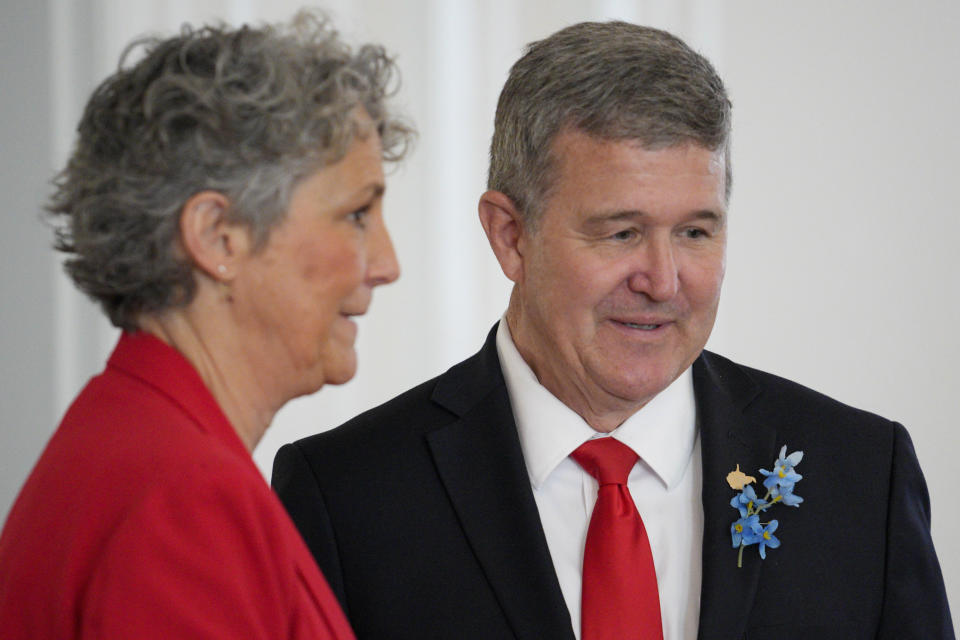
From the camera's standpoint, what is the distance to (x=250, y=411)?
4.50 feet

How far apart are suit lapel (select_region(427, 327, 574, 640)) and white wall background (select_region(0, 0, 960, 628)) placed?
76.5 inches

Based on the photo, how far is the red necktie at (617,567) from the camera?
1854 millimetres

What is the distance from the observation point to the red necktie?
1.85 metres

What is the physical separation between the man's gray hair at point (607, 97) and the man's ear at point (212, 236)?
792 mm

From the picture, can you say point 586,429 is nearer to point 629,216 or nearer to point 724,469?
point 724,469

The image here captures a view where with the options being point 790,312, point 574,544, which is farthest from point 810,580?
point 790,312

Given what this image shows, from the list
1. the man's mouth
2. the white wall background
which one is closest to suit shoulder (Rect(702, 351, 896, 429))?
the man's mouth

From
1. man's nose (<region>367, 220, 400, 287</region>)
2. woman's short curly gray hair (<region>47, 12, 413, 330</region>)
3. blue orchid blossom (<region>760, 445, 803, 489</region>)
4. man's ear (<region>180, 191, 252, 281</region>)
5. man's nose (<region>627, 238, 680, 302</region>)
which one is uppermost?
woman's short curly gray hair (<region>47, 12, 413, 330</region>)

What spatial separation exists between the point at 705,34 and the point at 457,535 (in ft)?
8.53

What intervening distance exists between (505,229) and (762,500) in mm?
593

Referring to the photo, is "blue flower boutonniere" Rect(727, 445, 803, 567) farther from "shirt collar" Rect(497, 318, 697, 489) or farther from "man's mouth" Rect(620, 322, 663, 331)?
"man's mouth" Rect(620, 322, 663, 331)

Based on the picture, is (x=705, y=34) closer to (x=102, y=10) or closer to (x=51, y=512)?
(x=102, y=10)

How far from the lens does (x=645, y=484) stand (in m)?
2.00

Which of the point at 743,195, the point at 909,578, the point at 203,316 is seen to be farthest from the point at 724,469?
the point at 743,195
